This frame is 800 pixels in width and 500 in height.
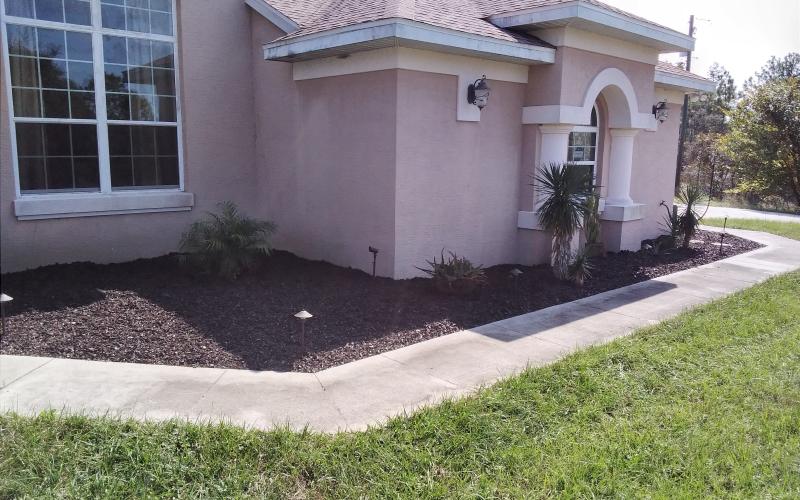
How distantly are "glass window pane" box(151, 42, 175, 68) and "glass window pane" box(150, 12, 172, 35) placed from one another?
17 cm

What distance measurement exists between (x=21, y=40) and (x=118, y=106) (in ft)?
4.49

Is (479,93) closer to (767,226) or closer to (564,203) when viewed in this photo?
(564,203)

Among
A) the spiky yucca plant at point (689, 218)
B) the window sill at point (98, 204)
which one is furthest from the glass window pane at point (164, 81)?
the spiky yucca plant at point (689, 218)

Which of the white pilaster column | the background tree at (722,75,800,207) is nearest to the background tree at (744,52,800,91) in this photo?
the background tree at (722,75,800,207)

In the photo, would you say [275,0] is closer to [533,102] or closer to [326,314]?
[533,102]

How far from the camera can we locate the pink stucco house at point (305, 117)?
311 inches

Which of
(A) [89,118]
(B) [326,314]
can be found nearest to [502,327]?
(B) [326,314]

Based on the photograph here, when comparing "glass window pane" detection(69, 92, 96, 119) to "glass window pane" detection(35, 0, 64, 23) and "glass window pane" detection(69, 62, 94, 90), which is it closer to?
"glass window pane" detection(69, 62, 94, 90)

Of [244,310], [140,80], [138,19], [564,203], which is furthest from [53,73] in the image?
[564,203]

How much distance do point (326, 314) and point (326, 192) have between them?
2.74 m

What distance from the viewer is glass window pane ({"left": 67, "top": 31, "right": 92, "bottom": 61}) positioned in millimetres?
8148

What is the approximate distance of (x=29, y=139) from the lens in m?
7.97

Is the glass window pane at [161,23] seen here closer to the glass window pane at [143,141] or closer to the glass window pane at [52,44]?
the glass window pane at [52,44]

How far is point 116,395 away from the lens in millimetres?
4629
